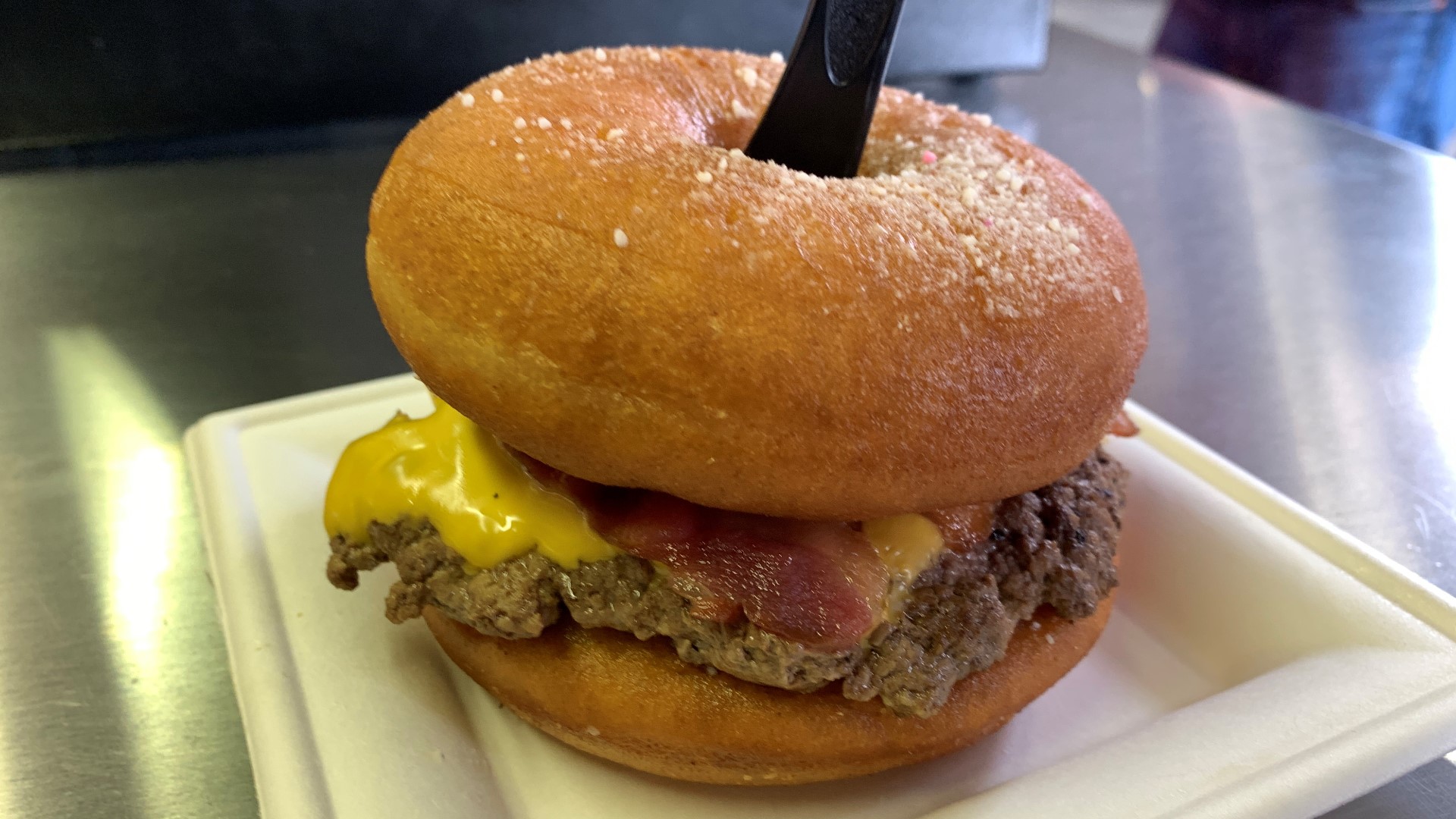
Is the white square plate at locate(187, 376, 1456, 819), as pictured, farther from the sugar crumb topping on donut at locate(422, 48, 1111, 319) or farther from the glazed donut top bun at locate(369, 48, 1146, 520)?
the sugar crumb topping on donut at locate(422, 48, 1111, 319)

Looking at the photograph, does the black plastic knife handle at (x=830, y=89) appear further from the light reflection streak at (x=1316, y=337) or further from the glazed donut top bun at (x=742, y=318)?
the light reflection streak at (x=1316, y=337)

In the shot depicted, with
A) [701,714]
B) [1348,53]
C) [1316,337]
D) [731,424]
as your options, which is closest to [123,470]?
[701,714]

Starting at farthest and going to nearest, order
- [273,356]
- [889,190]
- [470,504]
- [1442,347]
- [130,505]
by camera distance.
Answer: [1442,347], [273,356], [130,505], [470,504], [889,190]

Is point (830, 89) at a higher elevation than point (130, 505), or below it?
higher

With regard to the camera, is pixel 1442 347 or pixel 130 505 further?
pixel 1442 347

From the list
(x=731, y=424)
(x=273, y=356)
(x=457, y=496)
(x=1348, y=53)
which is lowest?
(x=273, y=356)

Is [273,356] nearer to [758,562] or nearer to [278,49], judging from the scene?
[278,49]

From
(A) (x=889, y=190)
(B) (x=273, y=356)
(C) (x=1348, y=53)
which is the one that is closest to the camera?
(A) (x=889, y=190)
